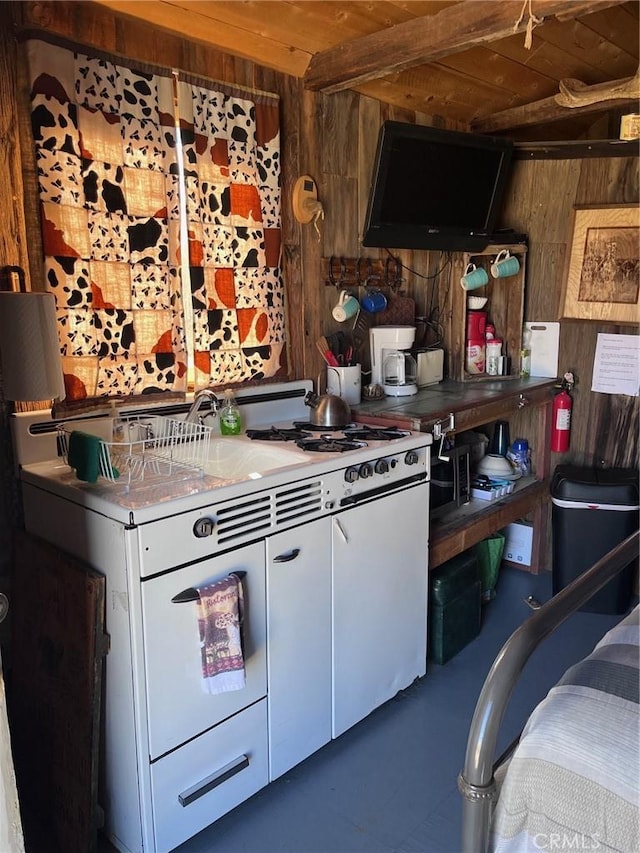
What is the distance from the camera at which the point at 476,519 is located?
2.74 meters

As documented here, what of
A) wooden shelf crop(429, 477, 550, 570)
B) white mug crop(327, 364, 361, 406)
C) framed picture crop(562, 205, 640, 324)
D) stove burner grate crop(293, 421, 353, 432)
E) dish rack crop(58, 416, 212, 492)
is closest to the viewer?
dish rack crop(58, 416, 212, 492)

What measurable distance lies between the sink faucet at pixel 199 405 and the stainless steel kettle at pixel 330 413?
37 centimetres

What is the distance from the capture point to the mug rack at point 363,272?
274cm

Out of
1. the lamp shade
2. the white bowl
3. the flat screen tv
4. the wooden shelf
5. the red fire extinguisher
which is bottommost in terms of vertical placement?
the wooden shelf

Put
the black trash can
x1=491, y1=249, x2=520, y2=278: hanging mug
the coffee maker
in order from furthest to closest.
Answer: x1=491, y1=249, x2=520, y2=278: hanging mug, the black trash can, the coffee maker

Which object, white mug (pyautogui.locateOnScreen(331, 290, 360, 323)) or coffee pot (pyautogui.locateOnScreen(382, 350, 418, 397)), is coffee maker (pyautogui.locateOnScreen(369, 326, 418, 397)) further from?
white mug (pyautogui.locateOnScreen(331, 290, 360, 323))

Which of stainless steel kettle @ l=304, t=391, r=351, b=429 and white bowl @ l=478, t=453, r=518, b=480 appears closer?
stainless steel kettle @ l=304, t=391, r=351, b=429

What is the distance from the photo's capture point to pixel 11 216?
1.76 m

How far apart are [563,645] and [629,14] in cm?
245

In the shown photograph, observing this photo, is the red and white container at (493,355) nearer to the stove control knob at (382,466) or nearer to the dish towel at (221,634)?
the stove control knob at (382,466)

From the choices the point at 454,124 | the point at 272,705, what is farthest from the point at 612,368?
the point at 272,705

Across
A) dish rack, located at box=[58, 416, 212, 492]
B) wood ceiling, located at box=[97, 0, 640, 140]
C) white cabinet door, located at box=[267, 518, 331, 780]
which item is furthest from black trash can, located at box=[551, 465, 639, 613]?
dish rack, located at box=[58, 416, 212, 492]

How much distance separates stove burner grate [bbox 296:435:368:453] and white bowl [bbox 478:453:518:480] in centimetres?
129

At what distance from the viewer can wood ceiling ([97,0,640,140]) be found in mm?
2014
